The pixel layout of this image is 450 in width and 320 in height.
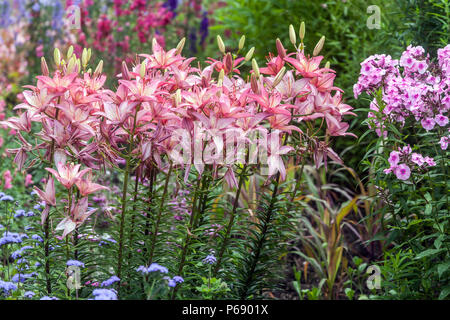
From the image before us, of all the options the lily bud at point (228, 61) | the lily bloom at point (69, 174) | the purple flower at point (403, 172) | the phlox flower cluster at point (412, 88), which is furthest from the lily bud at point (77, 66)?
the purple flower at point (403, 172)

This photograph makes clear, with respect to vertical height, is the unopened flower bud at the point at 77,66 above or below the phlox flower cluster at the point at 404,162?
above

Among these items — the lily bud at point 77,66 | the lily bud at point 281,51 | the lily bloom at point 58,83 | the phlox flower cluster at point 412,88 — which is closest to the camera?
the lily bloom at point 58,83

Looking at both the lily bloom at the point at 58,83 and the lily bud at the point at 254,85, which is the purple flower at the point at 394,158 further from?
the lily bloom at the point at 58,83

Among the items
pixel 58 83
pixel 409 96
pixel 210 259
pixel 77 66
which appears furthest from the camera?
pixel 409 96

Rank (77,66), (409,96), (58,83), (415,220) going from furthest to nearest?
(415,220) → (409,96) → (77,66) → (58,83)

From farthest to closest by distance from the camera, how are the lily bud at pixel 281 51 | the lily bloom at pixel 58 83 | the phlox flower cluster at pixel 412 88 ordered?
the phlox flower cluster at pixel 412 88 → the lily bud at pixel 281 51 → the lily bloom at pixel 58 83

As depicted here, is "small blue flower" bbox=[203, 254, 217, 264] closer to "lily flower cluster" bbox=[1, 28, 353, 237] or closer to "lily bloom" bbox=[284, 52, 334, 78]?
"lily flower cluster" bbox=[1, 28, 353, 237]

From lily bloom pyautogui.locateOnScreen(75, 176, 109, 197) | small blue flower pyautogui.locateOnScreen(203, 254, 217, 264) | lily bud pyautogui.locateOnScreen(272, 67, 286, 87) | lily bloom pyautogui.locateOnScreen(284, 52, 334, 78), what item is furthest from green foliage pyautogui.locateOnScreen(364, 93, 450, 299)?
lily bloom pyautogui.locateOnScreen(75, 176, 109, 197)

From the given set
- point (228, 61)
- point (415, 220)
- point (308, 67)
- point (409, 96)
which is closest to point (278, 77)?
point (308, 67)

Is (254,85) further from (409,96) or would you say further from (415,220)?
(415,220)

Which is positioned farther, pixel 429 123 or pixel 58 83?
pixel 429 123

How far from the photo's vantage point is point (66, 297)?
1.94 metres

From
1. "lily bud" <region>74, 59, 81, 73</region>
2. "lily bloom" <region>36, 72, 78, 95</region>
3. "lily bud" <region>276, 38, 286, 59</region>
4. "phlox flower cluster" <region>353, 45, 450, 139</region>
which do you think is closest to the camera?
"lily bloom" <region>36, 72, 78, 95</region>

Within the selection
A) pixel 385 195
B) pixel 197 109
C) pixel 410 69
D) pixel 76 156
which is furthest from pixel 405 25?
pixel 76 156
